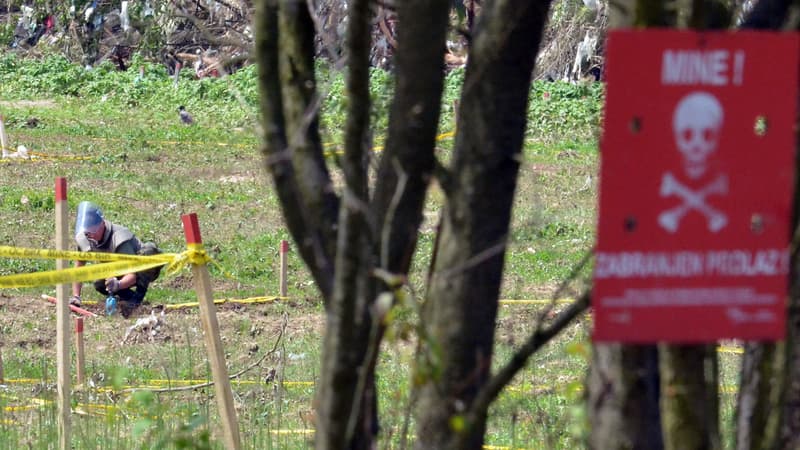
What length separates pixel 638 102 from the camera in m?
2.11

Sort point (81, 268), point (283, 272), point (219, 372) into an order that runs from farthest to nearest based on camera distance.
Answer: point (283, 272), point (81, 268), point (219, 372)

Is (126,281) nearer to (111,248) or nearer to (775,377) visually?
(111,248)

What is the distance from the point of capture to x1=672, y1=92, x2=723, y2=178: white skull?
83.0 inches

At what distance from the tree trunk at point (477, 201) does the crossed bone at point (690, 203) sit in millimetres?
510

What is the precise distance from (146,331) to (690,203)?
27.9 feet

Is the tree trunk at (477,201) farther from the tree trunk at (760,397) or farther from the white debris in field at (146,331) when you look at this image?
the white debris in field at (146,331)

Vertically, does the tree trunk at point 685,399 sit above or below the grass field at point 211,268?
below

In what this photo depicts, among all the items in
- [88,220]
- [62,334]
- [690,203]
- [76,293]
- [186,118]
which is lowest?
[690,203]

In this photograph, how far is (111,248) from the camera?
11352mm

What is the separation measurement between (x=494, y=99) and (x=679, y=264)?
65cm

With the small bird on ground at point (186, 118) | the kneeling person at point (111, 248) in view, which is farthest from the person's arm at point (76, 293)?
the small bird on ground at point (186, 118)

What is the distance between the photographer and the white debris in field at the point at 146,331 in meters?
10.1

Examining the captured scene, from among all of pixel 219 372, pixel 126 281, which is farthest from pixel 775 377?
pixel 126 281

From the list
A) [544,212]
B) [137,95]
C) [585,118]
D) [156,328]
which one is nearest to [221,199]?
[544,212]
